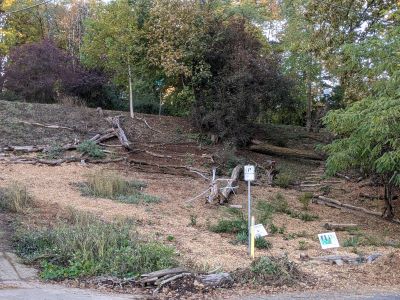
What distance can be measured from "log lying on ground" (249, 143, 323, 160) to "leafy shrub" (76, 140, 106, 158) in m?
8.14

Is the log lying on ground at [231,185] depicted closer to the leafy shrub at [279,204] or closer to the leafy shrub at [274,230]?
the leafy shrub at [279,204]

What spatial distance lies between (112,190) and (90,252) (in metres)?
7.23

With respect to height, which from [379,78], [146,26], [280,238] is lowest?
[280,238]

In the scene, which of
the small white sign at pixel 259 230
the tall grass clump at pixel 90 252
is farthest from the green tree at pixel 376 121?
the tall grass clump at pixel 90 252

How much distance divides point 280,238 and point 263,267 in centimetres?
390

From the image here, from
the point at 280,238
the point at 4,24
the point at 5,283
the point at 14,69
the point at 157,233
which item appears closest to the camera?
the point at 5,283

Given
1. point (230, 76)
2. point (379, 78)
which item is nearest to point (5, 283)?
point (379, 78)

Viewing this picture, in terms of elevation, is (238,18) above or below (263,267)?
above

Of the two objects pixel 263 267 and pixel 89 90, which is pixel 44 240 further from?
pixel 89 90

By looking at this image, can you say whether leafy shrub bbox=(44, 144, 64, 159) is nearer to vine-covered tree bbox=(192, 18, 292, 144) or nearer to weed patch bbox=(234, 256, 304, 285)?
vine-covered tree bbox=(192, 18, 292, 144)

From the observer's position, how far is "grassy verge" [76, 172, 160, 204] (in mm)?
15331

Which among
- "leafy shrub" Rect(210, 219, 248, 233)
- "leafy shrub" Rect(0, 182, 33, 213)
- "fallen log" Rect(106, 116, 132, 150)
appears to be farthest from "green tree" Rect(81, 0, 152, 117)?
"leafy shrub" Rect(210, 219, 248, 233)

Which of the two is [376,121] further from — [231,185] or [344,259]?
[231,185]

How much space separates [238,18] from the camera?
2602 centimetres
